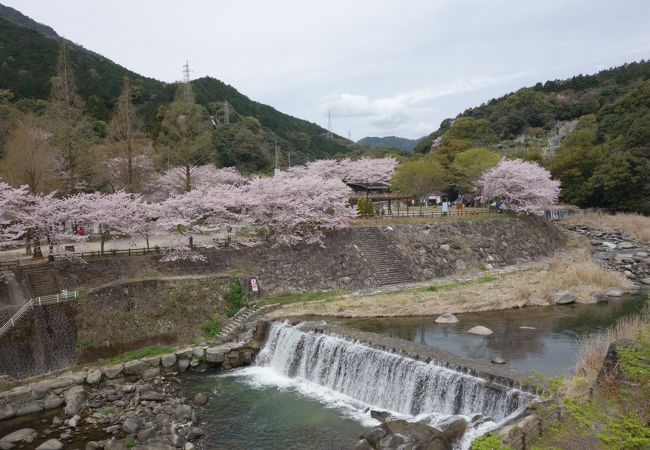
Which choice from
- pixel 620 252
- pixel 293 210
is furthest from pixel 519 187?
pixel 293 210

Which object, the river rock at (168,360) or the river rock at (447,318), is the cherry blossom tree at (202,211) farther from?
the river rock at (447,318)

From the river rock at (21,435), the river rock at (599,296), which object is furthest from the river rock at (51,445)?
the river rock at (599,296)

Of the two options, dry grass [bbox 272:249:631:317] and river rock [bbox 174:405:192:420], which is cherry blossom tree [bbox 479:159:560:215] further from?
river rock [bbox 174:405:192:420]

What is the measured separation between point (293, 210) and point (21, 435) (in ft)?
59.8

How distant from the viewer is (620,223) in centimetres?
4806

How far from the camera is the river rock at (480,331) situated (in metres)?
19.5

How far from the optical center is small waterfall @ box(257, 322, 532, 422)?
13.8m

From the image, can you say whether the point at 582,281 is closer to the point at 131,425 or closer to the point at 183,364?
the point at 183,364

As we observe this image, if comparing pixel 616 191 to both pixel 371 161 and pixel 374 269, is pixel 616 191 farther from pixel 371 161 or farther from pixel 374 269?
pixel 374 269

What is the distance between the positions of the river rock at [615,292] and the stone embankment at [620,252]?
4.56 metres

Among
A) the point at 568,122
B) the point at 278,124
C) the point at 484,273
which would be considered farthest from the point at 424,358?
the point at 568,122

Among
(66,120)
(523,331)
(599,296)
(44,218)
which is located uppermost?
(66,120)

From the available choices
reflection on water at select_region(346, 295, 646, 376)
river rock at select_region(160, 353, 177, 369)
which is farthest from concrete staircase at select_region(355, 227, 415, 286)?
river rock at select_region(160, 353, 177, 369)

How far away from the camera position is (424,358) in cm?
1578
